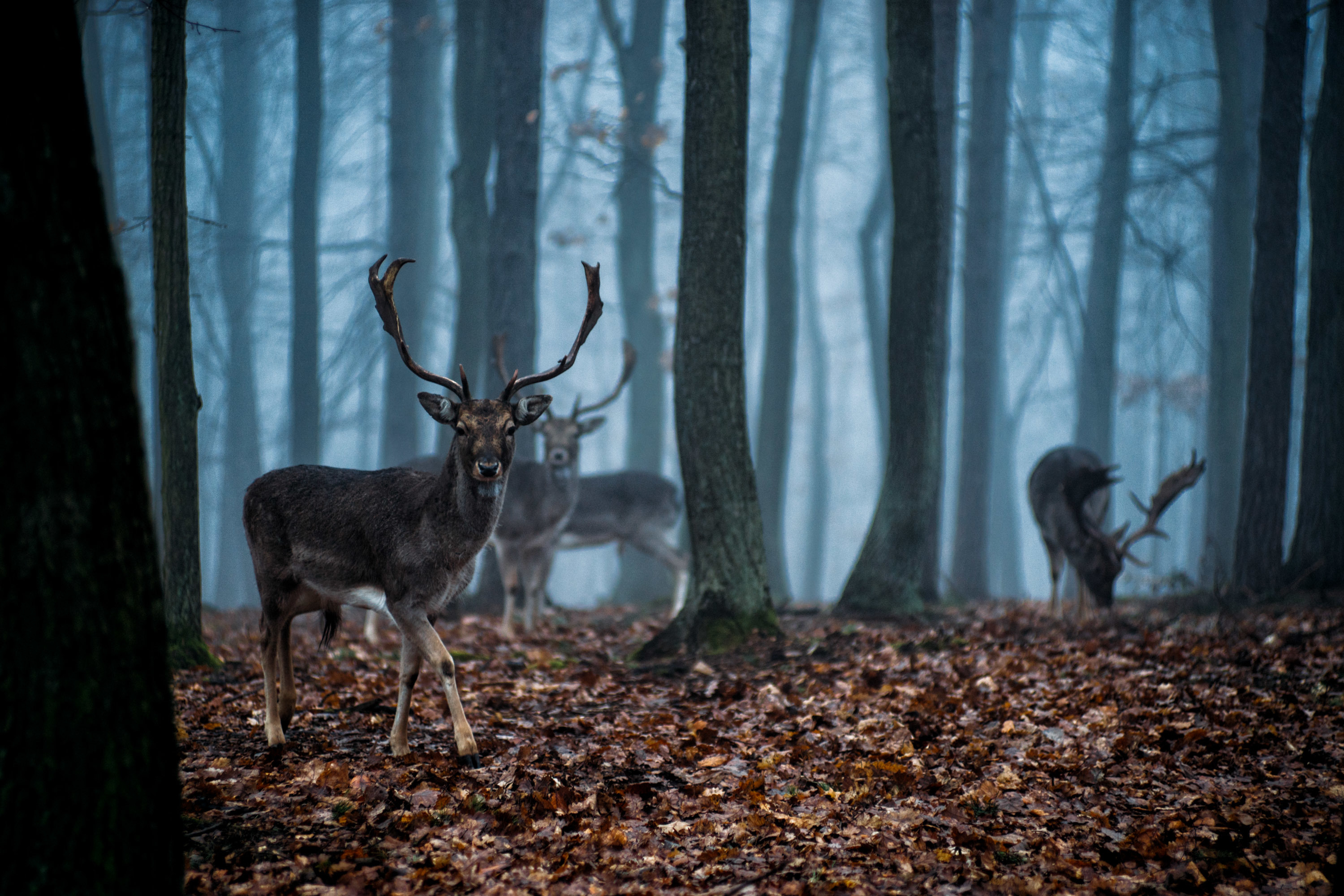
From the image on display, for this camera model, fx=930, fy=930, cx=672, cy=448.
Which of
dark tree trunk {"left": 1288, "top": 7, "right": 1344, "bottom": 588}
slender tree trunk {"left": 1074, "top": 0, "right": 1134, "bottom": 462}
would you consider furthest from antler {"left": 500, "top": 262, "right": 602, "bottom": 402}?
slender tree trunk {"left": 1074, "top": 0, "right": 1134, "bottom": 462}

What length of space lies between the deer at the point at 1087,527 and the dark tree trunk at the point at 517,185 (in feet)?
22.1

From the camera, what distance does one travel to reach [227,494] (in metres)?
23.1

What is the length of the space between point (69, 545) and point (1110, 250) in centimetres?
2320

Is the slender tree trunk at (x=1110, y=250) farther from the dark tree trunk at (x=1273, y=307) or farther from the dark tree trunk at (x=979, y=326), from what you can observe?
the dark tree trunk at (x=1273, y=307)

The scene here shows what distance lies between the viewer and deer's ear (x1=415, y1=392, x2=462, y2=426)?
5426mm

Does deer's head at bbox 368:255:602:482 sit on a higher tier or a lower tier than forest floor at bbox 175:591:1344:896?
higher

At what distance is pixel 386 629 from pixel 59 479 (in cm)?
855

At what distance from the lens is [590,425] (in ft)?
40.1

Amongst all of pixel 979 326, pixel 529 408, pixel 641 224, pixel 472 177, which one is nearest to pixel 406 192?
pixel 472 177

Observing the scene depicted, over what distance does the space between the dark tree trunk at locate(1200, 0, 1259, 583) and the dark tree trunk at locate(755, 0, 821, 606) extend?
7.53m

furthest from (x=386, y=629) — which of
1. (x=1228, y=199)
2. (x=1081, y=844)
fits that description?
(x=1228, y=199)

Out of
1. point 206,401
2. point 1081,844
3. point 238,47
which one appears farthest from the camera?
point 206,401

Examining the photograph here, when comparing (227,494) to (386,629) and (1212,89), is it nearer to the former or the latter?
(386,629)

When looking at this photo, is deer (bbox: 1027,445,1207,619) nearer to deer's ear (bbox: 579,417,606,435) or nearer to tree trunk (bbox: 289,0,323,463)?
deer's ear (bbox: 579,417,606,435)
